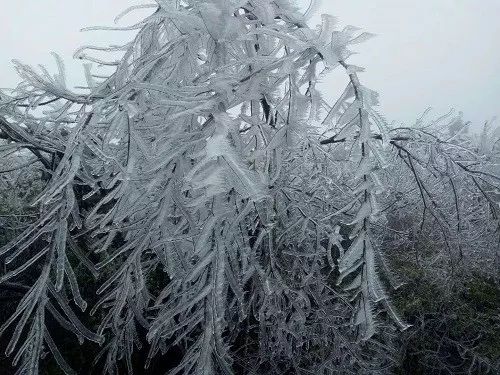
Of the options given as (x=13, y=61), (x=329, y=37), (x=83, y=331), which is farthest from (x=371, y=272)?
(x=13, y=61)

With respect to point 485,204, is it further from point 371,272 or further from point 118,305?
point 118,305

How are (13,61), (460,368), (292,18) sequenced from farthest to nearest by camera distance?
1. (460,368)
2. (13,61)
3. (292,18)

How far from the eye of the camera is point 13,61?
5.12 feet

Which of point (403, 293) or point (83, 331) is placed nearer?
point (83, 331)

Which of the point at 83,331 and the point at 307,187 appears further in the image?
the point at 307,187

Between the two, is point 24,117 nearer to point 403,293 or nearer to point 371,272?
point 371,272

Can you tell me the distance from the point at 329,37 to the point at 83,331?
3.83 feet

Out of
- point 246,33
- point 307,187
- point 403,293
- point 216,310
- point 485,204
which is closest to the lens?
point 216,310

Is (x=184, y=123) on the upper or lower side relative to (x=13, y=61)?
lower

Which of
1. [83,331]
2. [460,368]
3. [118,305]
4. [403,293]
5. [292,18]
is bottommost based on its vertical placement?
[460,368]

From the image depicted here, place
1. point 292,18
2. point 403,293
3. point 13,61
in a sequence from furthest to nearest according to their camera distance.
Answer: point 403,293
point 13,61
point 292,18

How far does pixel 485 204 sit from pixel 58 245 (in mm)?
1928

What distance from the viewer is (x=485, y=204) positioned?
1.92m

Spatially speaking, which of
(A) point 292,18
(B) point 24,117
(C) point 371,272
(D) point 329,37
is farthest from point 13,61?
(C) point 371,272
